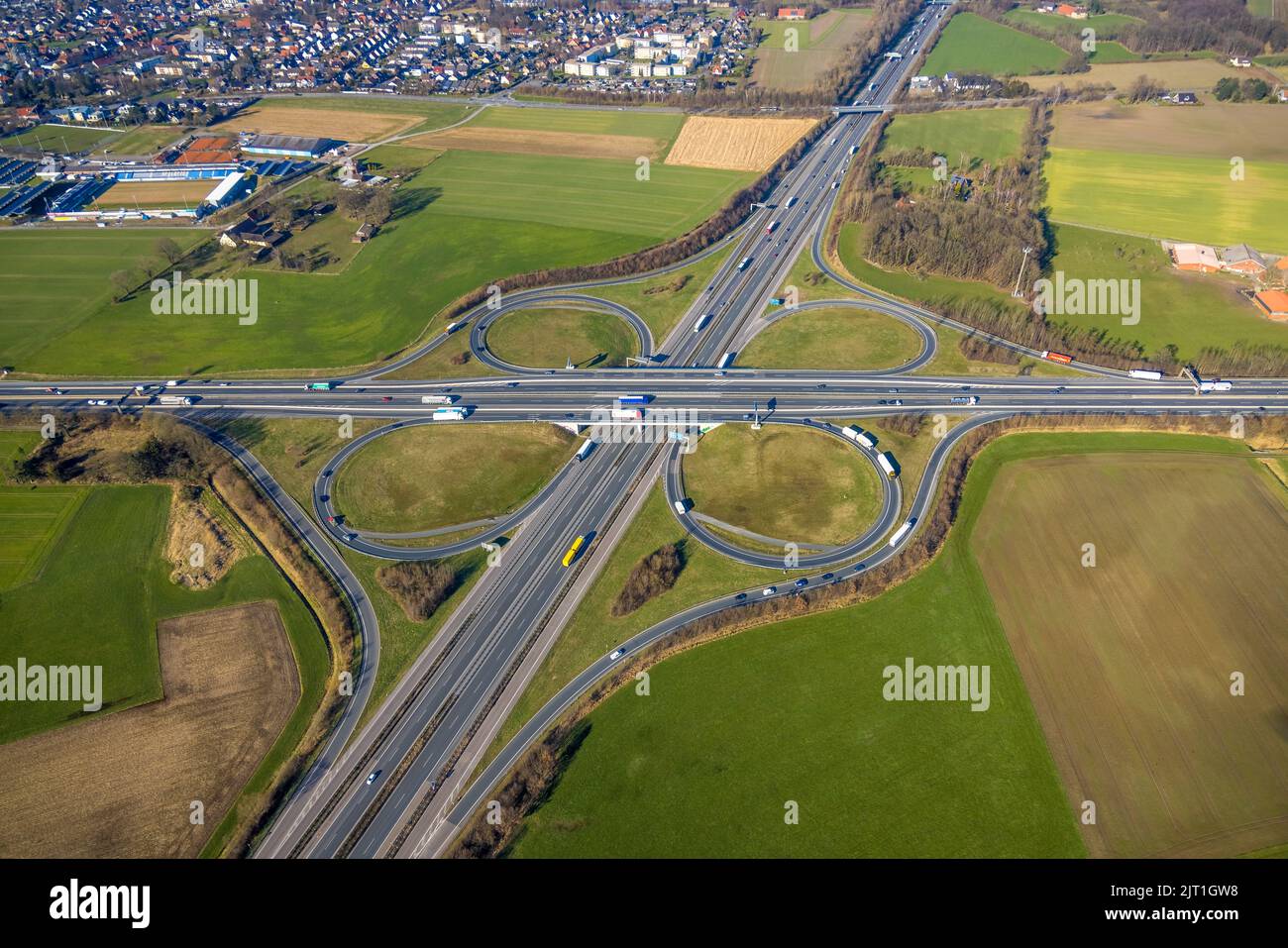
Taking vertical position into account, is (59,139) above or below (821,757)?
above

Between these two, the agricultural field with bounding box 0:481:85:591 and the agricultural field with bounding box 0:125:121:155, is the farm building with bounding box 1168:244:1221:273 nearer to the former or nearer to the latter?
A: the agricultural field with bounding box 0:481:85:591

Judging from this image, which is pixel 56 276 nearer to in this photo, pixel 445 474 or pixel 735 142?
pixel 445 474

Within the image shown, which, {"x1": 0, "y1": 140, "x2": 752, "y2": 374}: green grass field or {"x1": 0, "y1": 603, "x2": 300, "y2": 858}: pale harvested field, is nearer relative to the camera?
{"x1": 0, "y1": 603, "x2": 300, "y2": 858}: pale harvested field

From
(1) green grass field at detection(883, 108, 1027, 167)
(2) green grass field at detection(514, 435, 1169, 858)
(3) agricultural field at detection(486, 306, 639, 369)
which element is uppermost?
(1) green grass field at detection(883, 108, 1027, 167)

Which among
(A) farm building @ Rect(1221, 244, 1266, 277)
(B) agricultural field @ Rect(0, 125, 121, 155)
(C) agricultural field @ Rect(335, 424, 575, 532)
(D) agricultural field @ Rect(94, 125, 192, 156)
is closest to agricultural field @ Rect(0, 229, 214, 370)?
(D) agricultural field @ Rect(94, 125, 192, 156)

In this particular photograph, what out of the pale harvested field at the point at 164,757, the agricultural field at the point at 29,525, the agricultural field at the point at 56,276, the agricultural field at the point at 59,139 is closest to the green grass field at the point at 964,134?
the agricultural field at the point at 56,276

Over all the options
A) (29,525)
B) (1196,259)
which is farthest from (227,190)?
(1196,259)
